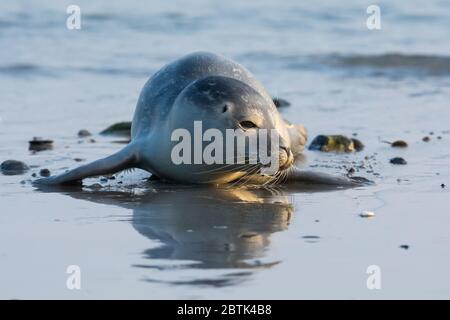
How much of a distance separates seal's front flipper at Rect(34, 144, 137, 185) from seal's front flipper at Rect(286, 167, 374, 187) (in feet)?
3.93

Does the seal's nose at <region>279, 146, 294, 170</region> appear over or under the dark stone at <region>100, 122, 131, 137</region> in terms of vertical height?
under

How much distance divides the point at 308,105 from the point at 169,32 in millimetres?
6940

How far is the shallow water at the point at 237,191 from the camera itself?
5.91 meters

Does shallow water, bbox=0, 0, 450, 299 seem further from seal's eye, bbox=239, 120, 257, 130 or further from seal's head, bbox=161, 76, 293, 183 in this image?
seal's eye, bbox=239, 120, 257, 130

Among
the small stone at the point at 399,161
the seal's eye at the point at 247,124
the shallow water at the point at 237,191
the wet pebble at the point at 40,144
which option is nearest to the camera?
the shallow water at the point at 237,191

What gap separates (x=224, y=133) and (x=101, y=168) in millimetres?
1033

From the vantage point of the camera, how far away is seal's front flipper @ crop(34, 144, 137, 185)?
8.45 metres

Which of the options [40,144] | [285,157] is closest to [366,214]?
[285,157]

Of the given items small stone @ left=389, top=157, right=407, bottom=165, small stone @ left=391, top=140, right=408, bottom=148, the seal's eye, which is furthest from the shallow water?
the seal's eye

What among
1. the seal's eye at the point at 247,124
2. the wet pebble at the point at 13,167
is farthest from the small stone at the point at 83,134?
the seal's eye at the point at 247,124

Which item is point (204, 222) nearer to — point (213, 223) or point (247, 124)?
point (213, 223)

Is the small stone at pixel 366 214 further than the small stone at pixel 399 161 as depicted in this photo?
No

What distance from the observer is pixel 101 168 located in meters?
8.46

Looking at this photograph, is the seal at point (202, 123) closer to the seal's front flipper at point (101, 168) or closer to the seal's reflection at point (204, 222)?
the seal's front flipper at point (101, 168)
